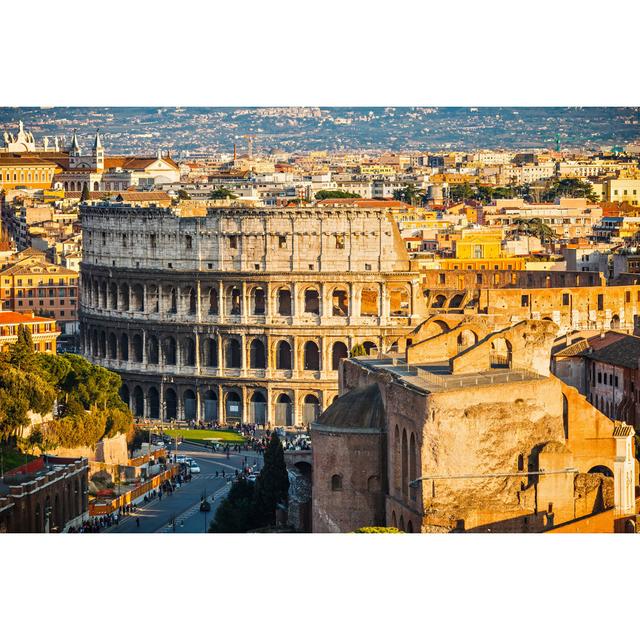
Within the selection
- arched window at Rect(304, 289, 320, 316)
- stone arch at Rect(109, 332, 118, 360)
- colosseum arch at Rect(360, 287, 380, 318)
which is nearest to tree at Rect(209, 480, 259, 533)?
colosseum arch at Rect(360, 287, 380, 318)

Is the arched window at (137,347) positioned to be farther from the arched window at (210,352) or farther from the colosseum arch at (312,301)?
the colosseum arch at (312,301)

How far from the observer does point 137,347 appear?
127 meters

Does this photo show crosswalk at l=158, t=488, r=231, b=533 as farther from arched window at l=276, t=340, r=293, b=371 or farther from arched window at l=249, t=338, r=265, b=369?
arched window at l=249, t=338, r=265, b=369

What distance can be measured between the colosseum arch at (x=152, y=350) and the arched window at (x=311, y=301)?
821cm

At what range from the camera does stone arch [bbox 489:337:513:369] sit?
74625 mm

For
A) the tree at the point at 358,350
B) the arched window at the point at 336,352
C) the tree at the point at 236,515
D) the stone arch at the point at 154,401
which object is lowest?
the stone arch at the point at 154,401

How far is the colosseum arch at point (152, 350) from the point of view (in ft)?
413

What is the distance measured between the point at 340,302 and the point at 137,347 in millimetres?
11012

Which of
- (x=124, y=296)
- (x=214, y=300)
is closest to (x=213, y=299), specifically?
(x=214, y=300)

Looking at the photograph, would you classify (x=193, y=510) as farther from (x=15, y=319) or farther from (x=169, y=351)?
(x=15, y=319)

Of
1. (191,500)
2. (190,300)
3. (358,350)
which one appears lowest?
(191,500)

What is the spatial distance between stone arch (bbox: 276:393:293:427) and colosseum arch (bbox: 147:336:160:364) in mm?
7755

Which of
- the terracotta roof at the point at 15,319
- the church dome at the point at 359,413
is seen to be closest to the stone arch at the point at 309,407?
the terracotta roof at the point at 15,319
